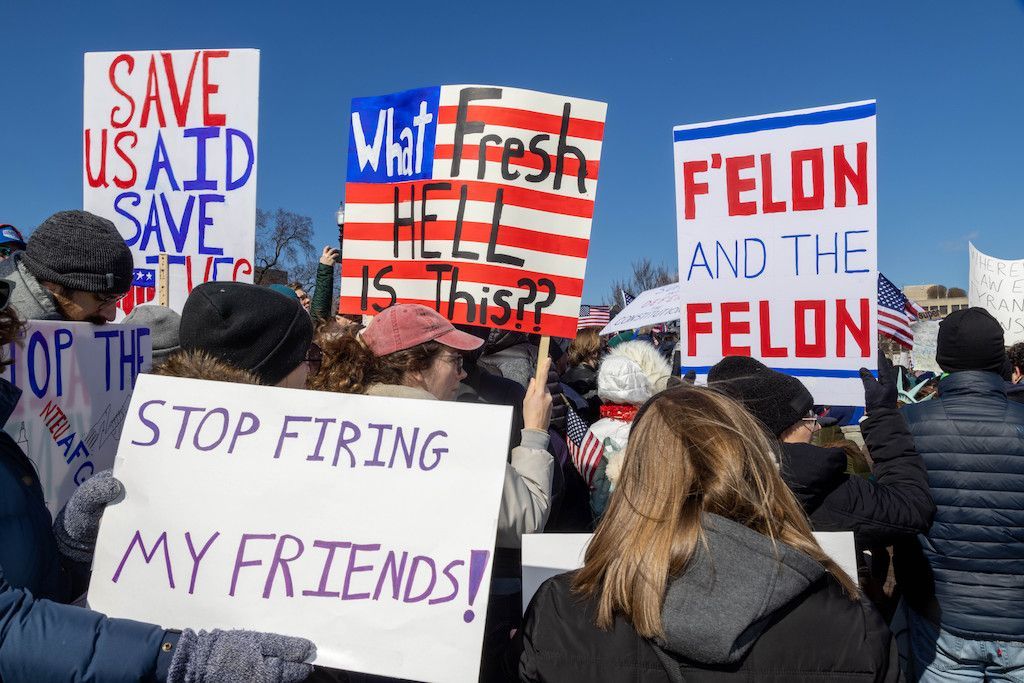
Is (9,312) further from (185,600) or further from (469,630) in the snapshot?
(469,630)

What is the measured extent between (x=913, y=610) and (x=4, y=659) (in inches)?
121

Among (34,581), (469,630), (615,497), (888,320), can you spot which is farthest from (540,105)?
(888,320)

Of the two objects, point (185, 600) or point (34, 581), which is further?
point (185, 600)

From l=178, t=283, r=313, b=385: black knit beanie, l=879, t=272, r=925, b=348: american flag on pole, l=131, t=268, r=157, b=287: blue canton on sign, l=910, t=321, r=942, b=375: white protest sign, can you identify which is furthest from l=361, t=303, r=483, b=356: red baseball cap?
l=910, t=321, r=942, b=375: white protest sign

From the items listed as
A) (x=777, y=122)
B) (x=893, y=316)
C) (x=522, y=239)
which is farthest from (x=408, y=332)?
(x=893, y=316)

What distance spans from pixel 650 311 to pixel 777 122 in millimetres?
4194

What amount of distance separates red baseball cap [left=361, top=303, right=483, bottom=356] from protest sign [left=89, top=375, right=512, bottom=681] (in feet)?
2.07

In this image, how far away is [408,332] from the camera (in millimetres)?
2408

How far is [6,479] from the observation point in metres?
1.45

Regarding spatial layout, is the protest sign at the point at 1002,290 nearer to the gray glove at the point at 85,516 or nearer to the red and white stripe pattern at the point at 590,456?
the red and white stripe pattern at the point at 590,456

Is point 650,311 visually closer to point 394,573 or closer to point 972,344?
point 972,344

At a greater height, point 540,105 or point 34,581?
point 540,105

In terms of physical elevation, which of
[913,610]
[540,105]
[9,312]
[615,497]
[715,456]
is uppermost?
[540,105]

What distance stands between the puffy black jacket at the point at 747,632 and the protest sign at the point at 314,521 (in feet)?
1.16
